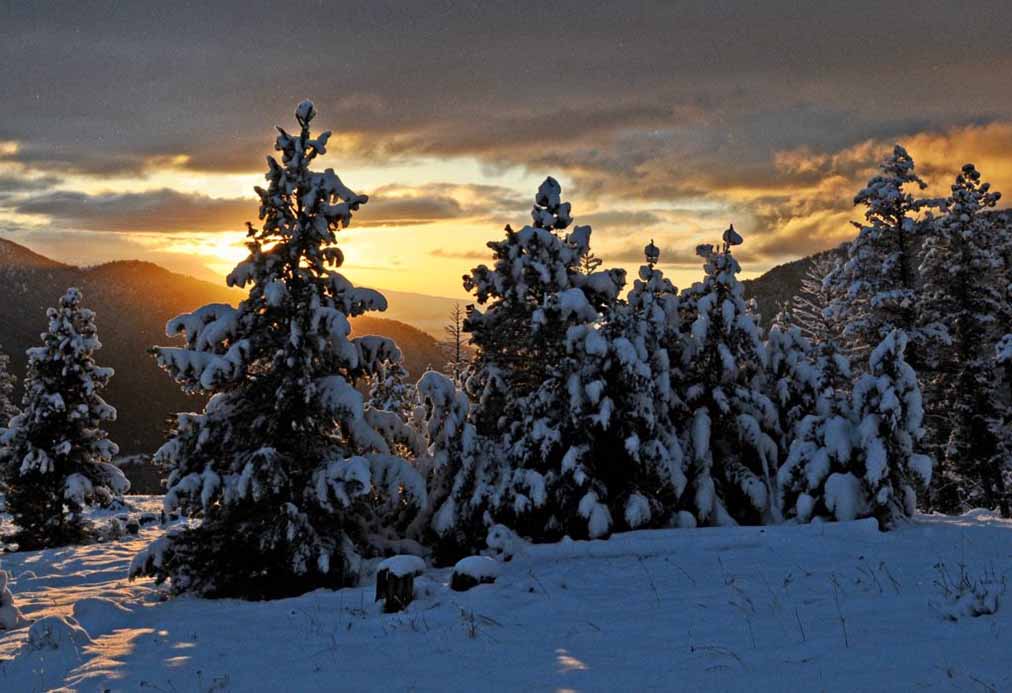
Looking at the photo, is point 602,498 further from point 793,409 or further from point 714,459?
point 793,409

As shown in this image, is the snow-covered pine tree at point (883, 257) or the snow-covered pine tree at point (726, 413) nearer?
the snow-covered pine tree at point (726, 413)

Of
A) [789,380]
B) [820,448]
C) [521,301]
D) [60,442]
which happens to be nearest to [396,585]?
[521,301]

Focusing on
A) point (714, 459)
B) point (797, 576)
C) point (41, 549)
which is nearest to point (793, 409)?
point (714, 459)

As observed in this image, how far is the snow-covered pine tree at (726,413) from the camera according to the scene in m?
17.7

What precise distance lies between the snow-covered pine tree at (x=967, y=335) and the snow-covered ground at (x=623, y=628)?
15.3 meters

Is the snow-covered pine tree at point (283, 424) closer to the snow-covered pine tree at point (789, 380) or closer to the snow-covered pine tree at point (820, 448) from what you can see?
the snow-covered pine tree at point (820, 448)

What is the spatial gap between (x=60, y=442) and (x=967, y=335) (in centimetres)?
3260

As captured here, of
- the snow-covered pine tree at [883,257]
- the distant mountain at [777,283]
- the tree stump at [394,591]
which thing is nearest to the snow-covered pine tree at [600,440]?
the tree stump at [394,591]

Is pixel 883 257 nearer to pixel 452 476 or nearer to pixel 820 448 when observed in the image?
pixel 820 448

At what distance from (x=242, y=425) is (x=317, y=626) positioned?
5.58m

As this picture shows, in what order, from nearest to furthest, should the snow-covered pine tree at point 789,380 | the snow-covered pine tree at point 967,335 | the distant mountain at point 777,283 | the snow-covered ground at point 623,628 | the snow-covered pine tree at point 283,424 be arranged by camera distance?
1. the snow-covered ground at point 623,628
2. the snow-covered pine tree at point 283,424
3. the snow-covered pine tree at point 789,380
4. the snow-covered pine tree at point 967,335
5. the distant mountain at point 777,283

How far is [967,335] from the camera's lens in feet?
93.7

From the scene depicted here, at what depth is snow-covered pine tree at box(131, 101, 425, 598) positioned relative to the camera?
14.0 metres

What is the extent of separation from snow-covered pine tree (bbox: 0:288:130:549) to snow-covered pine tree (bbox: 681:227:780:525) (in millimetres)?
19574
